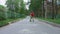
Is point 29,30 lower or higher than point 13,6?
lower

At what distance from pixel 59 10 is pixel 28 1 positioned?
1752 inches

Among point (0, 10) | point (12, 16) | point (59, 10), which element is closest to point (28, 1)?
point (59, 10)

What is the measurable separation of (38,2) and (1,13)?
2154 inches

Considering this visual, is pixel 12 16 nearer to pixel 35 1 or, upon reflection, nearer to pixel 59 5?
pixel 59 5

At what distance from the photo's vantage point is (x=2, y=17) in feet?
120

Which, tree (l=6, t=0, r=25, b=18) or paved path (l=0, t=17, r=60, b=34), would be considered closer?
paved path (l=0, t=17, r=60, b=34)

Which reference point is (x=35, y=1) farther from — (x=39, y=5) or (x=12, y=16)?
(x=12, y=16)

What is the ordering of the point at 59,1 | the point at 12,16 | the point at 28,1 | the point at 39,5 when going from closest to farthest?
the point at 12,16 → the point at 59,1 → the point at 39,5 → the point at 28,1

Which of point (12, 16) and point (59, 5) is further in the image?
point (59, 5)

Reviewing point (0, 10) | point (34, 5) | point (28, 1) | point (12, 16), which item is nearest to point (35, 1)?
point (34, 5)

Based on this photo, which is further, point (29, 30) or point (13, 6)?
point (13, 6)

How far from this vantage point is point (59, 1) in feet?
216

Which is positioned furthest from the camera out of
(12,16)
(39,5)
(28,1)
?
(28,1)

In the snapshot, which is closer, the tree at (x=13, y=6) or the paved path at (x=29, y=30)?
the paved path at (x=29, y=30)
